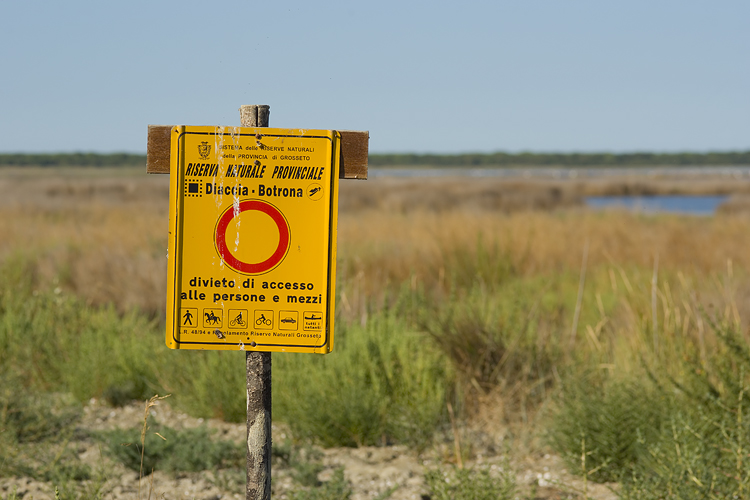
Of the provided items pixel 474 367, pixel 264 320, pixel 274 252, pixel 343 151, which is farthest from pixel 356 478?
pixel 343 151

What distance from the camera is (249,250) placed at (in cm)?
214

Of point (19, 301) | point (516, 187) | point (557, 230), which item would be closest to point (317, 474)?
point (19, 301)

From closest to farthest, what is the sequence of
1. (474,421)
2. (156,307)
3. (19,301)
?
(474,421) → (19,301) → (156,307)

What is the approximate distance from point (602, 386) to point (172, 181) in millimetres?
3070

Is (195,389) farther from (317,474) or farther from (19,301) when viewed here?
(19,301)

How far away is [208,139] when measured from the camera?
2.14 meters

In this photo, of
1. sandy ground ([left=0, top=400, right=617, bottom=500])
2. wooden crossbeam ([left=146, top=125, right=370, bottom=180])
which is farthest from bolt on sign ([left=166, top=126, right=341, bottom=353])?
sandy ground ([left=0, top=400, right=617, bottom=500])

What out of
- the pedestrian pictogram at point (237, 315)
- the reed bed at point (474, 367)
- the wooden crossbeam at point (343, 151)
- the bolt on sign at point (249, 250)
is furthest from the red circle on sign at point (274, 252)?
the reed bed at point (474, 367)

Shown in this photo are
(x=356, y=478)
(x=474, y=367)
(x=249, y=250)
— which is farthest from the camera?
(x=474, y=367)

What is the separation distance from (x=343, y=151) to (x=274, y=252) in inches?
15.5

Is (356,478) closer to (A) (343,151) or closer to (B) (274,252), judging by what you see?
(B) (274,252)

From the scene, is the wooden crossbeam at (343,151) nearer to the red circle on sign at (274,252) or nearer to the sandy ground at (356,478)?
the red circle on sign at (274,252)

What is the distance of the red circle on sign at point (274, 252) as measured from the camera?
2137 mm

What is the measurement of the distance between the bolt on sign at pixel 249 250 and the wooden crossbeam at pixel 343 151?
4.2 inches
